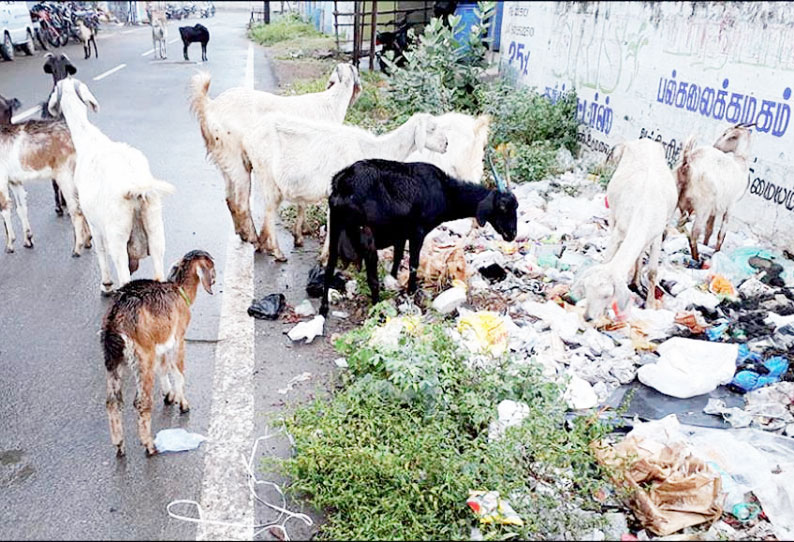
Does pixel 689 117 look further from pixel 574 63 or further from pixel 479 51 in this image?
pixel 479 51

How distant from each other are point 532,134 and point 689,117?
8.16 feet

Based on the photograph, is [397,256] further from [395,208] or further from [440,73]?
[440,73]

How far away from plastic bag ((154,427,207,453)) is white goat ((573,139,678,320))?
2811 millimetres

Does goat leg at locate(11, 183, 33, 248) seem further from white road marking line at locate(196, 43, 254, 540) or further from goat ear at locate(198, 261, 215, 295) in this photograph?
goat ear at locate(198, 261, 215, 295)

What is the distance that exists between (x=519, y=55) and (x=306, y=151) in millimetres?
7885

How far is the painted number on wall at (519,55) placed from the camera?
11930 mm

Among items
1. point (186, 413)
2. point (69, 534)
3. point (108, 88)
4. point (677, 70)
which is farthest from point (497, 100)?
Result: point (108, 88)

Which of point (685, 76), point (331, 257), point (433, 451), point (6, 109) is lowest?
point (433, 451)

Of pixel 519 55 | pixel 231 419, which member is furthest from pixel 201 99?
pixel 519 55

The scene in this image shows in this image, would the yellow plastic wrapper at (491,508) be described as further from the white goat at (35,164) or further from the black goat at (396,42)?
the black goat at (396,42)

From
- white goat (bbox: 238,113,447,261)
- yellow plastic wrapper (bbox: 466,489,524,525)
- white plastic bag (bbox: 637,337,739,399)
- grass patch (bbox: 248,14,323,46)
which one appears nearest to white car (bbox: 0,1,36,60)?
grass patch (bbox: 248,14,323,46)

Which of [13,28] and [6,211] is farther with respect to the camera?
A: [13,28]

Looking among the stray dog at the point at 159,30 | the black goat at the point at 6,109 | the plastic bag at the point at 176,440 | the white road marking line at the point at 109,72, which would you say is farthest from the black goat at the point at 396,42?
the plastic bag at the point at 176,440

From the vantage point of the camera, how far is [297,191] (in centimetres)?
566
